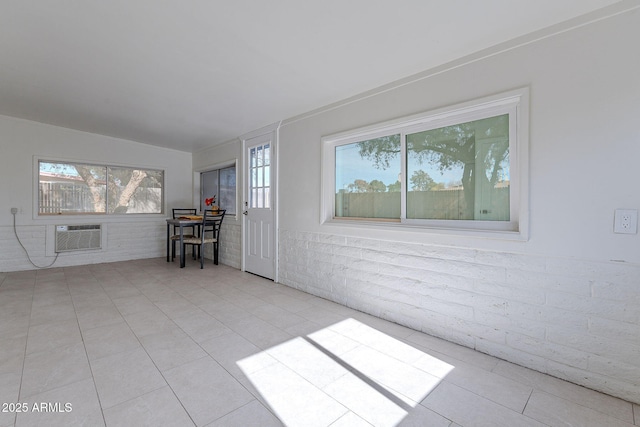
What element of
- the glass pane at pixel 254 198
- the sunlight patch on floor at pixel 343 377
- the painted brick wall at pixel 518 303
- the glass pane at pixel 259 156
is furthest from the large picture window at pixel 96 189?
the sunlight patch on floor at pixel 343 377

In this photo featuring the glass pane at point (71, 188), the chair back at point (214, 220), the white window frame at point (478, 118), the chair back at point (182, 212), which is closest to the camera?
the white window frame at point (478, 118)

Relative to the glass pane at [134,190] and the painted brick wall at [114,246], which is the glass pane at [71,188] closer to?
the glass pane at [134,190]

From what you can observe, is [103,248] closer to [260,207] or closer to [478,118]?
[260,207]

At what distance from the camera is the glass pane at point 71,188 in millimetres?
4645

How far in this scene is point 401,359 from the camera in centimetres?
203

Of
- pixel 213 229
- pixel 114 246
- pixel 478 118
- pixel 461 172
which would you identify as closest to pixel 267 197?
pixel 213 229

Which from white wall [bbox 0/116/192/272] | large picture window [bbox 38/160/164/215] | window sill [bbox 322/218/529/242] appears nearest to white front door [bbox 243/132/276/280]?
window sill [bbox 322/218/529/242]

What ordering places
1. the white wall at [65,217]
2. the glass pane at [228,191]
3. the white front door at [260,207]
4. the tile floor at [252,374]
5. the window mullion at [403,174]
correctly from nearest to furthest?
the tile floor at [252,374]
the window mullion at [403,174]
the white front door at [260,207]
the white wall at [65,217]
the glass pane at [228,191]

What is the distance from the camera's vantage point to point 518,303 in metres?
1.98

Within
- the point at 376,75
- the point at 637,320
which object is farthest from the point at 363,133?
the point at 637,320

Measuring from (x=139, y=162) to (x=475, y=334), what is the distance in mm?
5973

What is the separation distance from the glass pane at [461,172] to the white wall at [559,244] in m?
0.22

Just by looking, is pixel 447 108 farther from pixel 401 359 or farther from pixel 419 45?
pixel 401 359

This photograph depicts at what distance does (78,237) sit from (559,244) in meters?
6.35
